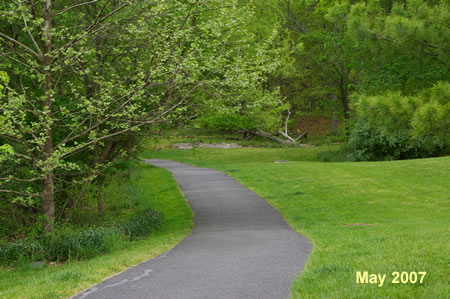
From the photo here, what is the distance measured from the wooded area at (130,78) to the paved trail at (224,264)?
328 centimetres

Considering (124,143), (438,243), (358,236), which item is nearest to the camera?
(438,243)

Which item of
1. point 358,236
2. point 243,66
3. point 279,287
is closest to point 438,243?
point 358,236

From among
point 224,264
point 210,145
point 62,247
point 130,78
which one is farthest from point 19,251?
point 210,145

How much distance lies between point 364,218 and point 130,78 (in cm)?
866

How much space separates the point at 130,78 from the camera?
12812mm

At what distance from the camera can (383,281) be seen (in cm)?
646

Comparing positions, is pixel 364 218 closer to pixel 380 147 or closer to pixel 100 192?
pixel 100 192

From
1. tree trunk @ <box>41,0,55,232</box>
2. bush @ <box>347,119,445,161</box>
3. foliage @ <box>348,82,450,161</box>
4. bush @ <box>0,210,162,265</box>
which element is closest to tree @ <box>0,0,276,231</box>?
tree trunk @ <box>41,0,55,232</box>

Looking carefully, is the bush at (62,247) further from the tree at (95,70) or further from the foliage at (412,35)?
the foliage at (412,35)

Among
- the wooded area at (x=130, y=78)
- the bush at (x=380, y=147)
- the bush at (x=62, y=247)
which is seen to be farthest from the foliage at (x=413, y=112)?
the bush at (x=380, y=147)

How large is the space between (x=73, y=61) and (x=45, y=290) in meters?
6.09

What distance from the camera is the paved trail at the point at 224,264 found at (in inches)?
271

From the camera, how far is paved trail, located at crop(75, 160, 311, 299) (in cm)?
687

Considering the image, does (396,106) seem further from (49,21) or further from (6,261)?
(6,261)
